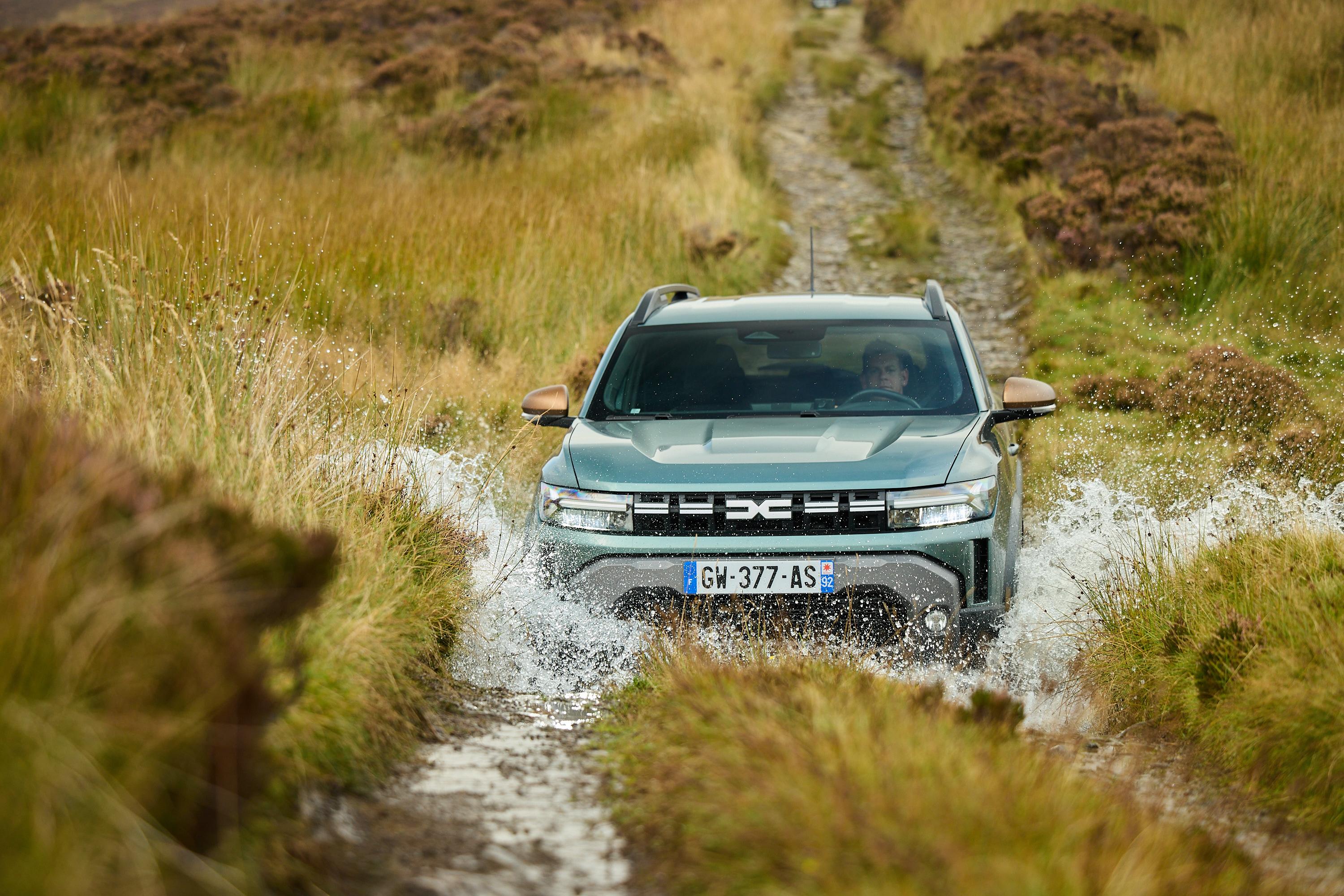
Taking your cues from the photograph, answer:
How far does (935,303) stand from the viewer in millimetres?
6539

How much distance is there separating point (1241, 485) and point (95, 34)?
87.9 ft

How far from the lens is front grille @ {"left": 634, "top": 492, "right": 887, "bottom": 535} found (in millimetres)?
4738

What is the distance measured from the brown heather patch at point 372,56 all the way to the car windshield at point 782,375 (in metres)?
13.3

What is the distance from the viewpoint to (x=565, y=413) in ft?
19.7

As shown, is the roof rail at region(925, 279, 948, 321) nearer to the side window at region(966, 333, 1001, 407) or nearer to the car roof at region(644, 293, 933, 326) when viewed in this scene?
the car roof at region(644, 293, 933, 326)

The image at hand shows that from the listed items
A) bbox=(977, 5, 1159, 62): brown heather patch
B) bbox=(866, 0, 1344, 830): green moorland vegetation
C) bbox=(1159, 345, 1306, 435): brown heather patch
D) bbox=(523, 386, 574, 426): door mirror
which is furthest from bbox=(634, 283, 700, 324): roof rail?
bbox=(977, 5, 1159, 62): brown heather patch

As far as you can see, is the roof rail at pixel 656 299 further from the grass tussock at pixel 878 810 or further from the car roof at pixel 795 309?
the grass tussock at pixel 878 810

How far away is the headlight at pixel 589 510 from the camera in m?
4.89

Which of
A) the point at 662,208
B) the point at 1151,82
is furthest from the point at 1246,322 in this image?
the point at 1151,82

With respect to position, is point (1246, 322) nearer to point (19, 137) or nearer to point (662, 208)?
point (662, 208)

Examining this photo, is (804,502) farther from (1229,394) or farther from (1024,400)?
(1229,394)

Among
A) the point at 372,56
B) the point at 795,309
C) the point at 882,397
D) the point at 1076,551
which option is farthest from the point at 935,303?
the point at 372,56

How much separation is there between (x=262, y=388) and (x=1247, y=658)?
12.6ft

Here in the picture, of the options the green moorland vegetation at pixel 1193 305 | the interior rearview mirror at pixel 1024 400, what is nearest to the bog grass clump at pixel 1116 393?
the green moorland vegetation at pixel 1193 305
